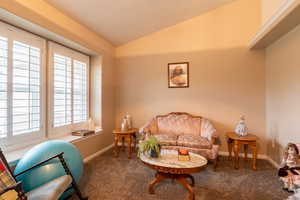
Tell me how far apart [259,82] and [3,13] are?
15.4 feet

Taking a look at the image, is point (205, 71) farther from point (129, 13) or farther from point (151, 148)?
point (151, 148)

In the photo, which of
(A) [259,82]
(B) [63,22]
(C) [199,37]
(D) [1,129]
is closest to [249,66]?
(A) [259,82]

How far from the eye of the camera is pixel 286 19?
2.25 meters

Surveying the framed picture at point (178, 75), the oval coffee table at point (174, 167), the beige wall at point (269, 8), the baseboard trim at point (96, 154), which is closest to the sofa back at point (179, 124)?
the framed picture at point (178, 75)

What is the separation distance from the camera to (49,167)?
1800 mm

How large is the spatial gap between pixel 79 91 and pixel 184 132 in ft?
Result: 8.67

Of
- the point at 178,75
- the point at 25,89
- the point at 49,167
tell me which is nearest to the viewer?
the point at 49,167

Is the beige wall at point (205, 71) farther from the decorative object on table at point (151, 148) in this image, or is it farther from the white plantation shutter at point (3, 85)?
the white plantation shutter at point (3, 85)

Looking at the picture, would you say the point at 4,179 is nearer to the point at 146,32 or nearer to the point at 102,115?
the point at 102,115

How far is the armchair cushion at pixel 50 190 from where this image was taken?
1.45m

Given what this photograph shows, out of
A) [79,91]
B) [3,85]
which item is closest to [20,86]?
[3,85]

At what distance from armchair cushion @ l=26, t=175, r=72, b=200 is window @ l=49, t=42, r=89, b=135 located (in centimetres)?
149

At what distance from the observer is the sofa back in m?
3.65

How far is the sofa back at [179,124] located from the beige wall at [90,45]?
141cm
